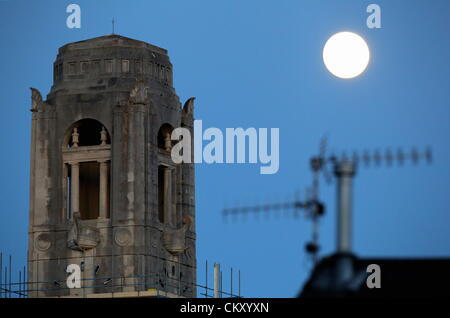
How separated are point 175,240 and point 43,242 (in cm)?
820

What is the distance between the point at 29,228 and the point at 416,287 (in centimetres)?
5868

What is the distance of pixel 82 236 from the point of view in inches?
5143

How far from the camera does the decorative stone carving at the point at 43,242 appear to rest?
436 ft

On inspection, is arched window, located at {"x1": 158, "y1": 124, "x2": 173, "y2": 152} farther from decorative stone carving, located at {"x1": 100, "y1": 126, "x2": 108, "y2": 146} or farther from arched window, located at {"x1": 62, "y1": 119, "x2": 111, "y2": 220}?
decorative stone carving, located at {"x1": 100, "y1": 126, "x2": 108, "y2": 146}

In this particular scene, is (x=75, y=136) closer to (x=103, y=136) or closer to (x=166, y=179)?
(x=103, y=136)

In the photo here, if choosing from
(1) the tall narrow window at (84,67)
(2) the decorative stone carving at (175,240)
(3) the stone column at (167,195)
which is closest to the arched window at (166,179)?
(3) the stone column at (167,195)

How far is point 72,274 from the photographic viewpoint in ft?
429

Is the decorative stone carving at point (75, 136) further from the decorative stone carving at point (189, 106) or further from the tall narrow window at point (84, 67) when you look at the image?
the decorative stone carving at point (189, 106)

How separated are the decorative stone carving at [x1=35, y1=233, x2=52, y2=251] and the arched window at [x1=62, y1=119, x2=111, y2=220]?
2080 mm

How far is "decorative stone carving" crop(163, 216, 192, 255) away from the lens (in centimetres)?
13312

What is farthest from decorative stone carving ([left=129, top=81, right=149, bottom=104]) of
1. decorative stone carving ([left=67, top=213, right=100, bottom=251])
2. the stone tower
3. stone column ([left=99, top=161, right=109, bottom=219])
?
decorative stone carving ([left=67, top=213, right=100, bottom=251])

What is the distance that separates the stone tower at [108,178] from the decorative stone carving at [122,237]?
0.06 meters

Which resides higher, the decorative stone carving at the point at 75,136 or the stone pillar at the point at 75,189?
the decorative stone carving at the point at 75,136
